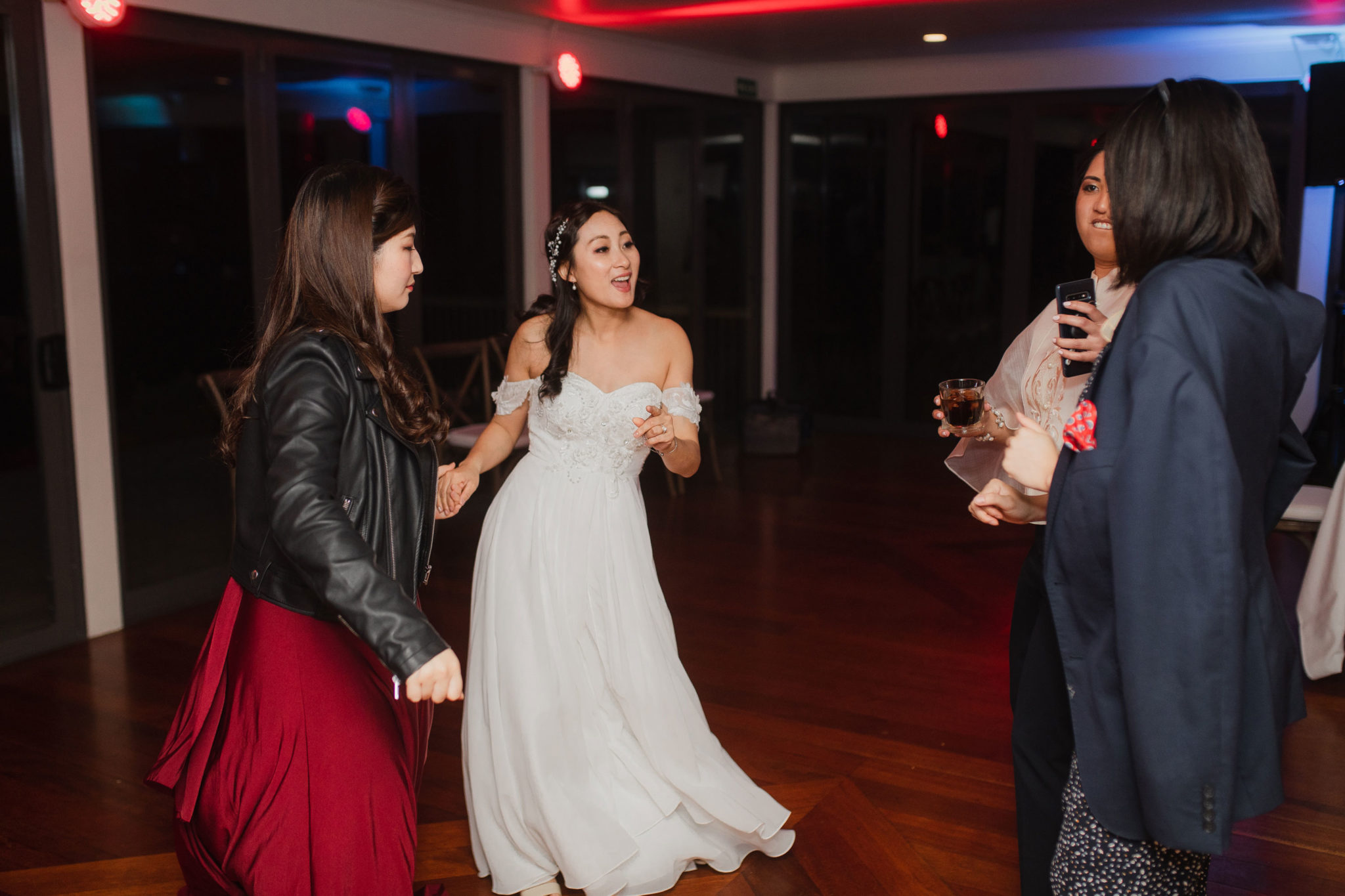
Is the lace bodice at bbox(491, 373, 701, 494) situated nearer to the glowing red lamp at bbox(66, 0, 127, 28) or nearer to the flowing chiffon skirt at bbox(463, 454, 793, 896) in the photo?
the flowing chiffon skirt at bbox(463, 454, 793, 896)

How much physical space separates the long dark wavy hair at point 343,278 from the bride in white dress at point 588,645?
23.5 inches

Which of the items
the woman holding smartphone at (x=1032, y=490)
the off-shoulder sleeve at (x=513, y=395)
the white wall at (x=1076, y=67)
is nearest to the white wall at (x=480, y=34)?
the white wall at (x=1076, y=67)

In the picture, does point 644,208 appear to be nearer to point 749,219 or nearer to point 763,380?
point 749,219

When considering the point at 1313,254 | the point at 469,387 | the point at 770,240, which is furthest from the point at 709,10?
the point at 1313,254

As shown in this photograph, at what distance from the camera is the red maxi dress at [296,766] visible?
1.86 m

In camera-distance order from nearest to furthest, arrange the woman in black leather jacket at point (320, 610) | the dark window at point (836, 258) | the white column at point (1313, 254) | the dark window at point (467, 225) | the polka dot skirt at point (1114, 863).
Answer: the polka dot skirt at point (1114, 863)
the woman in black leather jacket at point (320, 610)
the dark window at point (467, 225)
the white column at point (1313, 254)
the dark window at point (836, 258)

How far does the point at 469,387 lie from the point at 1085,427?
527cm

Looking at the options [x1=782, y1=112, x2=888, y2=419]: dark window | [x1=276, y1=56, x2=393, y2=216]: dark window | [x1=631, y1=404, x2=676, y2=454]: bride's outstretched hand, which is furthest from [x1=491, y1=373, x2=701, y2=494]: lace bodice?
[x1=782, y1=112, x2=888, y2=419]: dark window

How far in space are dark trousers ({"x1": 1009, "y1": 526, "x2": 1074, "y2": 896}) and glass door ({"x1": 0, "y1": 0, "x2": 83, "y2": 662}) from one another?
11.6 ft

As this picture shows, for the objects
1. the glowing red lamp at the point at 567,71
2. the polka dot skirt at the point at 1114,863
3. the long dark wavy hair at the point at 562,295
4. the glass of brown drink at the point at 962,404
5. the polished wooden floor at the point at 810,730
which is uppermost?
the glowing red lamp at the point at 567,71

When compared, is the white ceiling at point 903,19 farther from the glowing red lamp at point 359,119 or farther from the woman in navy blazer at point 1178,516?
the woman in navy blazer at point 1178,516

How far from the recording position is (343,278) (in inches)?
73.1

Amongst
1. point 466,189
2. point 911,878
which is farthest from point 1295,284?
point 911,878

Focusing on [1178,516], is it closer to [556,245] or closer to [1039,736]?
[1039,736]
